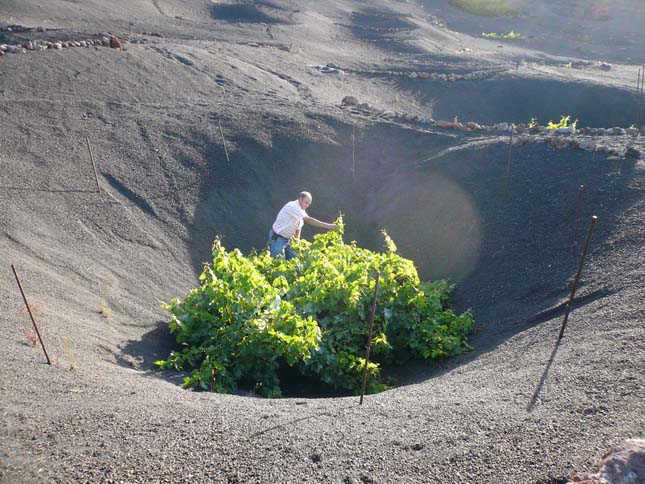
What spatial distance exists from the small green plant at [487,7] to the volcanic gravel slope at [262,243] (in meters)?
19.2

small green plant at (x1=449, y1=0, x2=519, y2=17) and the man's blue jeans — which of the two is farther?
small green plant at (x1=449, y1=0, x2=519, y2=17)

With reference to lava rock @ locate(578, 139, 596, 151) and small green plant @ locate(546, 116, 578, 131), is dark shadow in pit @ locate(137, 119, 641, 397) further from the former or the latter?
small green plant @ locate(546, 116, 578, 131)

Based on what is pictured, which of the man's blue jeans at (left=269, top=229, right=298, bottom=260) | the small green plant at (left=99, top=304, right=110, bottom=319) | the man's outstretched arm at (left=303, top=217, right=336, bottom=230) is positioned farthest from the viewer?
the man's blue jeans at (left=269, top=229, right=298, bottom=260)

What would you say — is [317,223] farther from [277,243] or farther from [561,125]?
[561,125]

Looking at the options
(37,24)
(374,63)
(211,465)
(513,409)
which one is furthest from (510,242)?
(37,24)

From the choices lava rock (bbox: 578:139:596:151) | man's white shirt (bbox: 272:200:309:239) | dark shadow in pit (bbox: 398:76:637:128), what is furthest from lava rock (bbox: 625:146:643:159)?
dark shadow in pit (bbox: 398:76:637:128)

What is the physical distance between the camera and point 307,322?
259 inches

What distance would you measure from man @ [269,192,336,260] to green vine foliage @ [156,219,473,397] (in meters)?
0.81

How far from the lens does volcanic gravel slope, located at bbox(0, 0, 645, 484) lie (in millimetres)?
4227

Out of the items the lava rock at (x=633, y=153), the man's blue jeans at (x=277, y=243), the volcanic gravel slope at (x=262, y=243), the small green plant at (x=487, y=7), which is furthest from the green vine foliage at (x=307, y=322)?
the small green plant at (x=487, y=7)

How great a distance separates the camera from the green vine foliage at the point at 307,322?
644 centimetres

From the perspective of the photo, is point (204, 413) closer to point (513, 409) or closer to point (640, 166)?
point (513, 409)

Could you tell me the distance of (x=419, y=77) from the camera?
20109 millimetres

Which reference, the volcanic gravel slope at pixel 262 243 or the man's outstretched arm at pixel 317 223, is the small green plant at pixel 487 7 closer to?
the volcanic gravel slope at pixel 262 243
